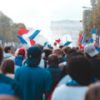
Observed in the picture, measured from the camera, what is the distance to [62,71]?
7664 millimetres

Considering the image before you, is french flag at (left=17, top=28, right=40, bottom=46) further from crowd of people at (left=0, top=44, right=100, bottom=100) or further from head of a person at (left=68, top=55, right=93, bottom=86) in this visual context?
head of a person at (left=68, top=55, right=93, bottom=86)

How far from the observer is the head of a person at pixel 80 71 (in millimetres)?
4797

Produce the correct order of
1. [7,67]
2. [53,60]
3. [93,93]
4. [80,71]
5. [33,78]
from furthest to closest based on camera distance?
[53,60], [33,78], [7,67], [80,71], [93,93]

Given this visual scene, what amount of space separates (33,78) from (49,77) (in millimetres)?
237

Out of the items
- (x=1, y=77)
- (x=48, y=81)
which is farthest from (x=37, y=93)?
(x=1, y=77)

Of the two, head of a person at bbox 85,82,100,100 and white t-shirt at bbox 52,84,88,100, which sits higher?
head of a person at bbox 85,82,100,100

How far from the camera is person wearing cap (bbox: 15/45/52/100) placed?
681 centimetres

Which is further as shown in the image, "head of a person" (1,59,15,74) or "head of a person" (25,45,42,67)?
"head of a person" (25,45,42,67)

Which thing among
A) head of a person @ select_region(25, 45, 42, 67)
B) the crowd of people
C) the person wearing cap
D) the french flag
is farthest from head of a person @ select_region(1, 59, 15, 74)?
the french flag

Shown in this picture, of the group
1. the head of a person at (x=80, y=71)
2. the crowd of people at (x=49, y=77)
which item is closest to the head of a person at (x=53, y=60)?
the crowd of people at (x=49, y=77)

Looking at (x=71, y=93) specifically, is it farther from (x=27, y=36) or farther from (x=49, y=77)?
(x=27, y=36)

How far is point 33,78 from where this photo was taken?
6836 mm

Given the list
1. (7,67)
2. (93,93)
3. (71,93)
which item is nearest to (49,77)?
(7,67)

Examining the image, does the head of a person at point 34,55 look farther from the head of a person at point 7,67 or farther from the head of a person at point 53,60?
the head of a person at point 53,60
